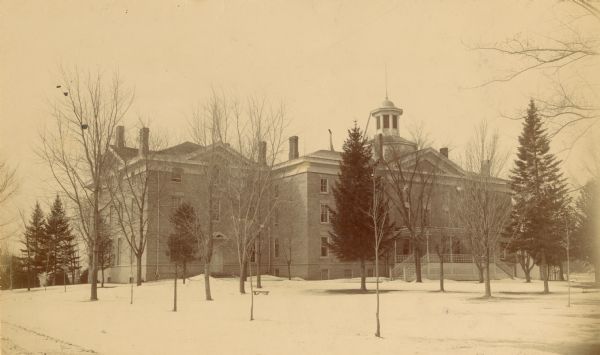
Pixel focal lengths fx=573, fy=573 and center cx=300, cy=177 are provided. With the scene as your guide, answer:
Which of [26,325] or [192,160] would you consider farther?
[192,160]

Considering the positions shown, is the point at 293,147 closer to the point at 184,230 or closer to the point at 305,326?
the point at 184,230

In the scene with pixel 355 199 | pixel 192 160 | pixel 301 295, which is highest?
pixel 192 160

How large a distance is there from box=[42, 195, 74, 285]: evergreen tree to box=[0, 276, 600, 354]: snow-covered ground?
21592 mm

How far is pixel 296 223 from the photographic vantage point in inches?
1844

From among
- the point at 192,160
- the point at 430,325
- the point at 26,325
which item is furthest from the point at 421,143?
the point at 26,325

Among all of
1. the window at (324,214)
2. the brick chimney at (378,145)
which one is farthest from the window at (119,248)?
the brick chimney at (378,145)

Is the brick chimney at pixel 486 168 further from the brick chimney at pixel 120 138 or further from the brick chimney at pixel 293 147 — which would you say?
the brick chimney at pixel 293 147

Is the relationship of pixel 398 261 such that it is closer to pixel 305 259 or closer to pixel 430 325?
pixel 305 259

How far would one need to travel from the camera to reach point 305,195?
4600 centimetres

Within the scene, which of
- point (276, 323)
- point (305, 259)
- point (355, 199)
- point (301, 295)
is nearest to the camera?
point (276, 323)

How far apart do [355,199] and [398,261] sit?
18.4 m

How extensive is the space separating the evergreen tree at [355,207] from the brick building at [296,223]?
29.5 feet

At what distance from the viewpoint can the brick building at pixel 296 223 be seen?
40.8 metres

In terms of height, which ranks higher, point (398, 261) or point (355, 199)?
point (355, 199)
